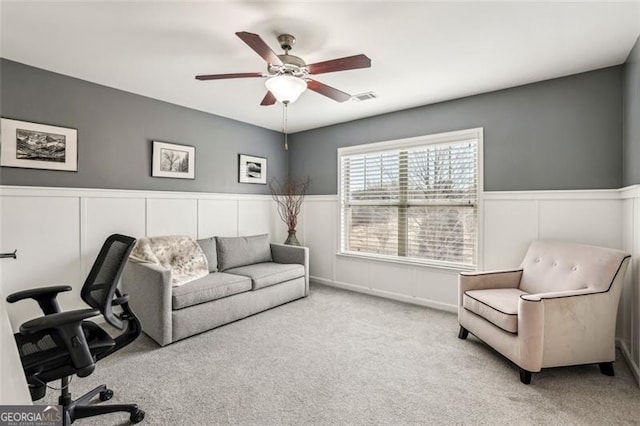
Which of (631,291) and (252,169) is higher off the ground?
(252,169)

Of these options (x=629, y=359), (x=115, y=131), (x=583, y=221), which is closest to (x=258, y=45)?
(x=115, y=131)

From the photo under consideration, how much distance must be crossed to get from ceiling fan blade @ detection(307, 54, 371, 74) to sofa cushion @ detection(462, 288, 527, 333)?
80.4 inches

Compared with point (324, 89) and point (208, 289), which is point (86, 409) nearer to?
point (208, 289)

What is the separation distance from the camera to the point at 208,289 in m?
3.08

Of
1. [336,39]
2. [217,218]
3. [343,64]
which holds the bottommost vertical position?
[217,218]

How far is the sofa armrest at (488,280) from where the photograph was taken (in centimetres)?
289

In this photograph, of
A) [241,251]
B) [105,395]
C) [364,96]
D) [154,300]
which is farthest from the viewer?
[241,251]

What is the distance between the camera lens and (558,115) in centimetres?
304

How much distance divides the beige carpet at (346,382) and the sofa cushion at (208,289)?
35 centimetres

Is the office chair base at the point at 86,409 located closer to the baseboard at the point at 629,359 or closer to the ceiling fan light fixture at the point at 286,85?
the ceiling fan light fixture at the point at 286,85

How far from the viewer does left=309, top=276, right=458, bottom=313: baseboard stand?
371cm

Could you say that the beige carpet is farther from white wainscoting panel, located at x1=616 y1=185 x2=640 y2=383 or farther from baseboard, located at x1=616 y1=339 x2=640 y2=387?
white wainscoting panel, located at x1=616 y1=185 x2=640 y2=383

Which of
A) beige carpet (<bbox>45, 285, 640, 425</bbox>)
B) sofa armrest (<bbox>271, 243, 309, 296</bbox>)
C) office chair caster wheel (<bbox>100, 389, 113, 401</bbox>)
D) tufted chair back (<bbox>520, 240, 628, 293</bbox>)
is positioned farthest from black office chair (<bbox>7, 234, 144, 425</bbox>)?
tufted chair back (<bbox>520, 240, 628, 293</bbox>)

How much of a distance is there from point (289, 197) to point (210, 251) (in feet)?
5.67
